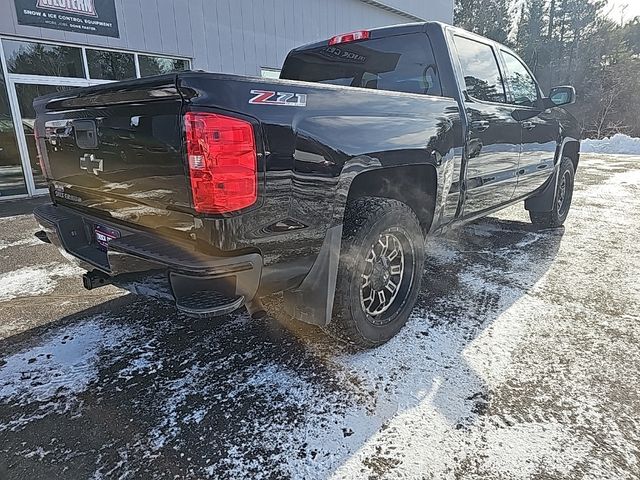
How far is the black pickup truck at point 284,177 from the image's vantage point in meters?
1.74

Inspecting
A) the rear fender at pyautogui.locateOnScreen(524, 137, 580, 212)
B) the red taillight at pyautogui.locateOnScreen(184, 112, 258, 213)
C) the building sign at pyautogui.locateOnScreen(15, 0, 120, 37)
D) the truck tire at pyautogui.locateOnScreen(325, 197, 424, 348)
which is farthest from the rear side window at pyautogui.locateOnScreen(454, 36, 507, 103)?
the building sign at pyautogui.locateOnScreen(15, 0, 120, 37)

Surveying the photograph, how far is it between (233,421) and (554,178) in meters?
4.57

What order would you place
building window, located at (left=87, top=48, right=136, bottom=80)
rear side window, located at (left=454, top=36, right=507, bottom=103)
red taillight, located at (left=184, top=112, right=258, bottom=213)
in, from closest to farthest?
red taillight, located at (left=184, top=112, right=258, bottom=213)
rear side window, located at (left=454, top=36, right=507, bottom=103)
building window, located at (left=87, top=48, right=136, bottom=80)

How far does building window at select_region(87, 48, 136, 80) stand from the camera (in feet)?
27.2

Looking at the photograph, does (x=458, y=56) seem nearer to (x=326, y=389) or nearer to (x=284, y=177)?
(x=284, y=177)

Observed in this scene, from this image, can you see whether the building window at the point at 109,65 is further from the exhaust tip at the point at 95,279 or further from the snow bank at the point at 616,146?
the snow bank at the point at 616,146

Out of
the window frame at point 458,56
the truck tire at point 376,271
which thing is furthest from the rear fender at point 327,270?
the window frame at point 458,56

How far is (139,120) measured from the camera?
1889mm

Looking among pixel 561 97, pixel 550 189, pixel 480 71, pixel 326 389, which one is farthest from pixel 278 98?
pixel 550 189

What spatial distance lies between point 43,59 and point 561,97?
27.2 feet

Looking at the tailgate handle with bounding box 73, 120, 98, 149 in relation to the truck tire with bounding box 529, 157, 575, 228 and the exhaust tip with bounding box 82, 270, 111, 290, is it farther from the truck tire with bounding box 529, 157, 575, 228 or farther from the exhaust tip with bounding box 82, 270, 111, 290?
the truck tire with bounding box 529, 157, 575, 228

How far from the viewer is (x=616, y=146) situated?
58.8ft

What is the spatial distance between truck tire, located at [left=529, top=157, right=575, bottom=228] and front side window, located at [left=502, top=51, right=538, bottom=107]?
3.67ft

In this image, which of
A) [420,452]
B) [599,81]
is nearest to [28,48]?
[420,452]
